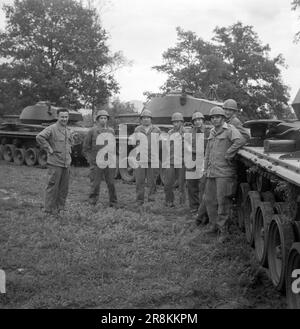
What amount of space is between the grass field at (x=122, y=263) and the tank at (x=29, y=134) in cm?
→ 823

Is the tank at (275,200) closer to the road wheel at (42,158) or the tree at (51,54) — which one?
the road wheel at (42,158)

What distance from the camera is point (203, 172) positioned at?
24.2 feet

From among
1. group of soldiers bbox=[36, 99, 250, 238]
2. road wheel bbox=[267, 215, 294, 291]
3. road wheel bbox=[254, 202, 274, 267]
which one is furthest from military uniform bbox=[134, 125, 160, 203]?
road wheel bbox=[267, 215, 294, 291]

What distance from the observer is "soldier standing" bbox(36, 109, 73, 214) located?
7.95 m

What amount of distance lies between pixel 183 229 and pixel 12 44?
31.0 meters

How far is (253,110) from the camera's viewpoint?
123 feet

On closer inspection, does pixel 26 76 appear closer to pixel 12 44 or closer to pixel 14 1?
pixel 12 44

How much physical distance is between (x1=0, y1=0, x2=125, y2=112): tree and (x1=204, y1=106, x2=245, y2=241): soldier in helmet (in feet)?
92.5

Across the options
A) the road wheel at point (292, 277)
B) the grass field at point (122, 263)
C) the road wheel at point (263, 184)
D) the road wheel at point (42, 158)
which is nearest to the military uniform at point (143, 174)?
the grass field at point (122, 263)

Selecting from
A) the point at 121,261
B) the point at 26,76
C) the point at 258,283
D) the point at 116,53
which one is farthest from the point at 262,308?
the point at 116,53

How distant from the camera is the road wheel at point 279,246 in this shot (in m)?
4.38

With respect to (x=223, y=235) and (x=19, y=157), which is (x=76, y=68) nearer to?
(x=19, y=157)

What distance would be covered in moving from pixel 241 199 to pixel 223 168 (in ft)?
3.38

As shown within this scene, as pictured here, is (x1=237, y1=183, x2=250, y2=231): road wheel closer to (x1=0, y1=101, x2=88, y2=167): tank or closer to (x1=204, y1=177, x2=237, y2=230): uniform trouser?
(x1=204, y1=177, x2=237, y2=230): uniform trouser
